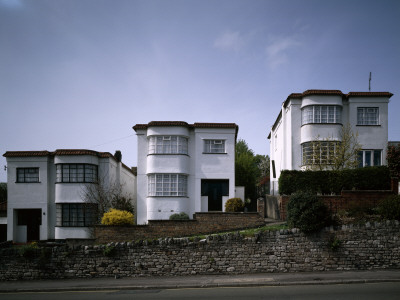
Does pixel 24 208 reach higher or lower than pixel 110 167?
lower

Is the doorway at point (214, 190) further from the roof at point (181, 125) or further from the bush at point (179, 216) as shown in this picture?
the roof at point (181, 125)

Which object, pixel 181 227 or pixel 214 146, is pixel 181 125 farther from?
pixel 181 227

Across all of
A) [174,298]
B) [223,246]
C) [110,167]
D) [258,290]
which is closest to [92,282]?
[174,298]

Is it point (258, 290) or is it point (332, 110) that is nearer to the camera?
point (258, 290)

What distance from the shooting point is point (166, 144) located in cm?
2297

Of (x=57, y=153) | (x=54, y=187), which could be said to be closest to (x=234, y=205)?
(x=57, y=153)

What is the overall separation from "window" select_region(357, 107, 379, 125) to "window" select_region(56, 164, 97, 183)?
20.4m

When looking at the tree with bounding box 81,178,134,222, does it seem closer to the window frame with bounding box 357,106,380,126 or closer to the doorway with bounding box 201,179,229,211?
the doorway with bounding box 201,179,229,211

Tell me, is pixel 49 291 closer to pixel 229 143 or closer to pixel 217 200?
pixel 217 200

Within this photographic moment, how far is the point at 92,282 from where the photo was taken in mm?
13398

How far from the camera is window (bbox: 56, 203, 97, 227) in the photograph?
2234 centimetres

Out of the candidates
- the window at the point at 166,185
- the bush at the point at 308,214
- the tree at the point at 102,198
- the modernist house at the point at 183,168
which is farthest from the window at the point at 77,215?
the bush at the point at 308,214

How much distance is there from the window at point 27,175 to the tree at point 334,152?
784 inches

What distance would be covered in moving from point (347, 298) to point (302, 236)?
4277mm
